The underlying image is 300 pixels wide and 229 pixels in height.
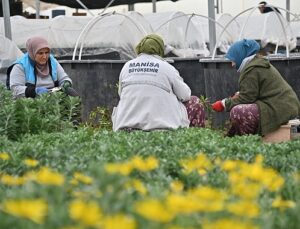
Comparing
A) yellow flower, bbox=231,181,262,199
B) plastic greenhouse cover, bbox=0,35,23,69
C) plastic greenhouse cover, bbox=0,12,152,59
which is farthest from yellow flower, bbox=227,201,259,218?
plastic greenhouse cover, bbox=0,12,152,59

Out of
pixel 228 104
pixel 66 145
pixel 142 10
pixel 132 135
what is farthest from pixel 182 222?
pixel 142 10

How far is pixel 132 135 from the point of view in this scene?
3775mm

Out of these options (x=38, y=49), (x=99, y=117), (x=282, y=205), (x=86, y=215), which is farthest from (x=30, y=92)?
(x=86, y=215)

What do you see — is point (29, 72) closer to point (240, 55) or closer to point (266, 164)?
point (240, 55)

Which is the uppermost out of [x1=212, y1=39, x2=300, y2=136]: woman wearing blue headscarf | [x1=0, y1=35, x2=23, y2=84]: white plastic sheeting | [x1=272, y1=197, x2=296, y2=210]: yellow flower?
[x1=272, y1=197, x2=296, y2=210]: yellow flower

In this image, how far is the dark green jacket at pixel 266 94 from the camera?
21.0 ft

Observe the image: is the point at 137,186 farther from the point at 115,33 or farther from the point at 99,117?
the point at 115,33

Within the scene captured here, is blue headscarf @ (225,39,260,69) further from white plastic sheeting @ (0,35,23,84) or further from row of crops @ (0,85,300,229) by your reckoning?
white plastic sheeting @ (0,35,23,84)

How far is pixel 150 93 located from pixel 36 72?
177 centimetres

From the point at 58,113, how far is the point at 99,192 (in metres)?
3.05

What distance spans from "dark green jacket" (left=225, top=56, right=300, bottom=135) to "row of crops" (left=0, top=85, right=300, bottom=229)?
2.20m

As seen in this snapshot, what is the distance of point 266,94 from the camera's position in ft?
21.2

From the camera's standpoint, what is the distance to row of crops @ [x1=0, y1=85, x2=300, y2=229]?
1.47 m

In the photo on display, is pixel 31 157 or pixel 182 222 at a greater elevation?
pixel 182 222
